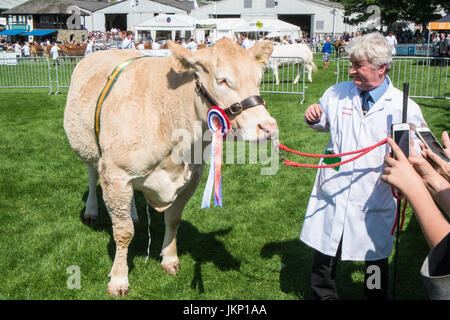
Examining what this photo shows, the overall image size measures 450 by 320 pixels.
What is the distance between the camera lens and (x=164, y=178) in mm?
3834

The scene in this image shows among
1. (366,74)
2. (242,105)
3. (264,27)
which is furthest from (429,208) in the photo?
(264,27)

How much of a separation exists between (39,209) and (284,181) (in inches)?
145

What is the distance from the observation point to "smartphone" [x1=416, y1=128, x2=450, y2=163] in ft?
7.27

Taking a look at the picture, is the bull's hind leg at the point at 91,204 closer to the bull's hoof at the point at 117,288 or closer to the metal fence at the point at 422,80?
the bull's hoof at the point at 117,288

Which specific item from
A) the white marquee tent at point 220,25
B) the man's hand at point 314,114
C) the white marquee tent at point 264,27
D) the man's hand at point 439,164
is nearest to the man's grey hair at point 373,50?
the man's hand at point 314,114

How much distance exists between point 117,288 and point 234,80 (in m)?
2.35

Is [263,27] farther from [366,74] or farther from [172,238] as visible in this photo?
[366,74]

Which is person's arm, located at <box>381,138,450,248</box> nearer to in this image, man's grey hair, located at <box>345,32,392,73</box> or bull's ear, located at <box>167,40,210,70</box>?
man's grey hair, located at <box>345,32,392,73</box>

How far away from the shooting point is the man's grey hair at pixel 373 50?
121 inches

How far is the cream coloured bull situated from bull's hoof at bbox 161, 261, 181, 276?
0.01 metres

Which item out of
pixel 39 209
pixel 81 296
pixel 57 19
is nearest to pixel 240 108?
pixel 81 296

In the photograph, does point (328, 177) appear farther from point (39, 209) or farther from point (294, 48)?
point (294, 48)

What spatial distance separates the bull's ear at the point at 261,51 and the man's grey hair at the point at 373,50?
0.61 m

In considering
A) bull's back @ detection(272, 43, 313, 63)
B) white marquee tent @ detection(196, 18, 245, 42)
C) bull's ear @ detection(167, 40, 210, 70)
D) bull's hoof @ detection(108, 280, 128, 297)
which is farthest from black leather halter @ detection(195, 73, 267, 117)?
white marquee tent @ detection(196, 18, 245, 42)
